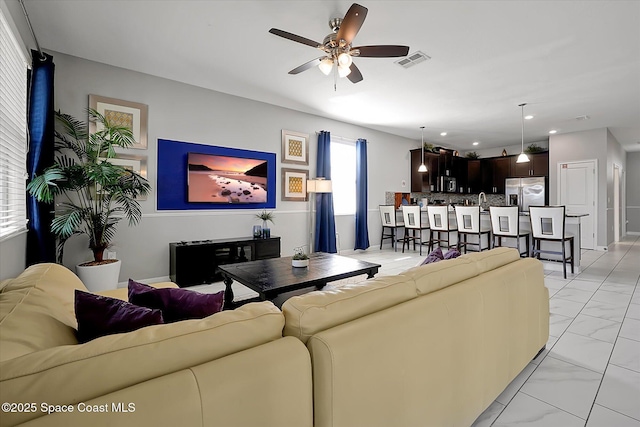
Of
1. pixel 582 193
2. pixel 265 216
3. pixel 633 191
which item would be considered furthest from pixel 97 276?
pixel 633 191

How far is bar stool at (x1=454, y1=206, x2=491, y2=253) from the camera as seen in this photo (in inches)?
211

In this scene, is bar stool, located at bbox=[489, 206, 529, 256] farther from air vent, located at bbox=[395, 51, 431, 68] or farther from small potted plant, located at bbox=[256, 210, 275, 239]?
small potted plant, located at bbox=[256, 210, 275, 239]

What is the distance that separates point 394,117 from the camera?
5.87m

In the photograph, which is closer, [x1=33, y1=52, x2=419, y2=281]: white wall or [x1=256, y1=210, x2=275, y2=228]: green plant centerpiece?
[x1=33, y1=52, x2=419, y2=281]: white wall

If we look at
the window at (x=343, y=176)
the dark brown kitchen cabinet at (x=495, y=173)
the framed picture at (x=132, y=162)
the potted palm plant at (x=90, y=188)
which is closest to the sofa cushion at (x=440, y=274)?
the potted palm plant at (x=90, y=188)

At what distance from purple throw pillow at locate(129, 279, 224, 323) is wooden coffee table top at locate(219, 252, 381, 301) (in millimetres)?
1217

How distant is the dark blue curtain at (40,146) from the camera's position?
2795 mm

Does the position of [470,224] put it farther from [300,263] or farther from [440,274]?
[440,274]

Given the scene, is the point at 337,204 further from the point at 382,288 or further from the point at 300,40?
the point at 382,288

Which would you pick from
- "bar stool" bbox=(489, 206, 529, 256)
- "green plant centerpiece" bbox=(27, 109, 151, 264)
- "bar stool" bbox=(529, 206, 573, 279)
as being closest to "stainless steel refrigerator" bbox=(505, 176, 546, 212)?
"bar stool" bbox=(489, 206, 529, 256)

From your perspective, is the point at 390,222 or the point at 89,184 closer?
the point at 89,184

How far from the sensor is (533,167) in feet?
25.7

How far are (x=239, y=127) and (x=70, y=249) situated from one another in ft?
9.15

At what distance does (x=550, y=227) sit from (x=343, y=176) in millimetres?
3706
